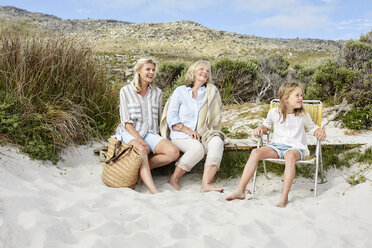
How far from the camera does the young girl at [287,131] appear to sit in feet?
12.9

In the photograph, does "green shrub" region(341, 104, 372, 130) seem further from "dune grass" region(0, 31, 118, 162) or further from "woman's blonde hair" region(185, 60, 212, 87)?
"dune grass" region(0, 31, 118, 162)

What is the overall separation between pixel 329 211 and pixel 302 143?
3.26 ft

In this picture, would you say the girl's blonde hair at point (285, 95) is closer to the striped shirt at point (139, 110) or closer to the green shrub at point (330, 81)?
the striped shirt at point (139, 110)

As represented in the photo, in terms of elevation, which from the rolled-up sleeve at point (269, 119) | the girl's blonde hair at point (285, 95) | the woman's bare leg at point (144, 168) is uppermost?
the girl's blonde hair at point (285, 95)

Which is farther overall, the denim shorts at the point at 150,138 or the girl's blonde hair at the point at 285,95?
the denim shorts at the point at 150,138

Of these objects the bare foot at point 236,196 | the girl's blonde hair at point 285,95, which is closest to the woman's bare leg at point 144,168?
the bare foot at point 236,196

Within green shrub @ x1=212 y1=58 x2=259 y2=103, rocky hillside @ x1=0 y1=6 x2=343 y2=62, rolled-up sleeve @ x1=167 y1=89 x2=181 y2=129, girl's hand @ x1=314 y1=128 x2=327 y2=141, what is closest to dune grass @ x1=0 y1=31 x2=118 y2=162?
rolled-up sleeve @ x1=167 y1=89 x2=181 y2=129

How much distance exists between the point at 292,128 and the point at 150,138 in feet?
5.72

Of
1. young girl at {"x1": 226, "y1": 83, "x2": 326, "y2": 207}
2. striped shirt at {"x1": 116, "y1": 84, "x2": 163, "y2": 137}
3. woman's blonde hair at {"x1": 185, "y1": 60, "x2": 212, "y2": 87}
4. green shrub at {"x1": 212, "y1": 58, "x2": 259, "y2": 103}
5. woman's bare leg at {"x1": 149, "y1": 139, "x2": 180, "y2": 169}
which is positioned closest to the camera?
young girl at {"x1": 226, "y1": 83, "x2": 326, "y2": 207}

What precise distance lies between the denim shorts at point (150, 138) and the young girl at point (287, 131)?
46.3 inches

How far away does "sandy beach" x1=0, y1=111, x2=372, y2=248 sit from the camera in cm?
276

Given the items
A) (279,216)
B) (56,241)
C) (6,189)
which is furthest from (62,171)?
(279,216)

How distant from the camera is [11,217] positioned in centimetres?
289

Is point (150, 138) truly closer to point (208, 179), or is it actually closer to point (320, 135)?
point (208, 179)
